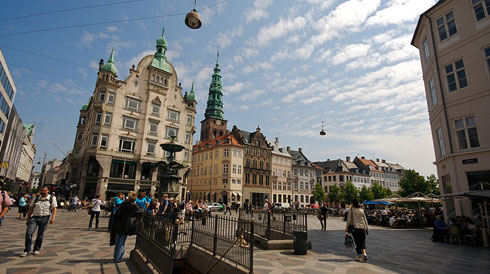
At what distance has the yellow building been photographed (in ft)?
163

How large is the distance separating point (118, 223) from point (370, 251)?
9.02 metres

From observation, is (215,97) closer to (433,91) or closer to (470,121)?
(433,91)

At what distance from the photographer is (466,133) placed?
14750mm

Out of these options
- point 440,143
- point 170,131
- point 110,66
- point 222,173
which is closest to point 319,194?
point 222,173

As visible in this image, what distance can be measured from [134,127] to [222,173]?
21222 mm

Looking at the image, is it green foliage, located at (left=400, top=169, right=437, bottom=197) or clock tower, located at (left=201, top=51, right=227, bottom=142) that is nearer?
green foliage, located at (left=400, top=169, right=437, bottom=197)

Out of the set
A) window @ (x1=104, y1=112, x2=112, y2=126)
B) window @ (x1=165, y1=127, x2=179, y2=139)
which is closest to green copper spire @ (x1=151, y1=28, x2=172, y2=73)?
window @ (x1=165, y1=127, x2=179, y2=139)

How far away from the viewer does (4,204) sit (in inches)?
303

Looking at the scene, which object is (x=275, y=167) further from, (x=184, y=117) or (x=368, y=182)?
(x=368, y=182)

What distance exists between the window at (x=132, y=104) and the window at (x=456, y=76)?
35.3 meters

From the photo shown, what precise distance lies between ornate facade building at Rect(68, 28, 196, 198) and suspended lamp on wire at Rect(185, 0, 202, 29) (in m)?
23.2

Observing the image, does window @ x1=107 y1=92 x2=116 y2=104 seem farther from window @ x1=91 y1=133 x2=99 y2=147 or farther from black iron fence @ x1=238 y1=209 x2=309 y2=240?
black iron fence @ x1=238 y1=209 x2=309 y2=240

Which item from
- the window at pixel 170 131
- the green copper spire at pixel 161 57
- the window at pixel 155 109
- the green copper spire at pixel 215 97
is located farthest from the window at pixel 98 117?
the green copper spire at pixel 215 97

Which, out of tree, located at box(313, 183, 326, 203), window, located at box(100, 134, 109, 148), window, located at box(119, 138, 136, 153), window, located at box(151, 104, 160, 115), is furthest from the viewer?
tree, located at box(313, 183, 326, 203)
